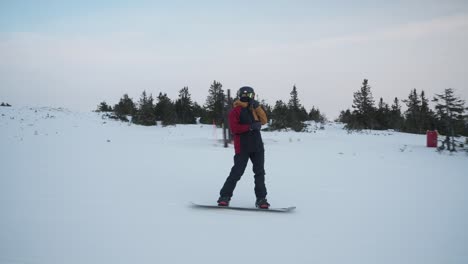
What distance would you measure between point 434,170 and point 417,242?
6.11 m

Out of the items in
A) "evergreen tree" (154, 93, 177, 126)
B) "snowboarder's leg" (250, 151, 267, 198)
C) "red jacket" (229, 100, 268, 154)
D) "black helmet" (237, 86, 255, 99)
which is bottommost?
"snowboarder's leg" (250, 151, 267, 198)

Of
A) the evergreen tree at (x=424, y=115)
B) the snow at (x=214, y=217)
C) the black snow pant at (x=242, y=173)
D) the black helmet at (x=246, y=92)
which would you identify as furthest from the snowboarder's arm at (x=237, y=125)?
the evergreen tree at (x=424, y=115)

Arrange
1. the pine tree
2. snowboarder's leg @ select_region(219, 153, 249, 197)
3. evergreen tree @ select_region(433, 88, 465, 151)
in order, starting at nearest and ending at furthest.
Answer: snowboarder's leg @ select_region(219, 153, 249, 197), evergreen tree @ select_region(433, 88, 465, 151), the pine tree

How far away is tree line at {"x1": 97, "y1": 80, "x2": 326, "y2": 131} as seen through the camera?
88.3 feet

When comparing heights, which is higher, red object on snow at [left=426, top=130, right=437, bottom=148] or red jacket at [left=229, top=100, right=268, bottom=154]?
red jacket at [left=229, top=100, right=268, bottom=154]

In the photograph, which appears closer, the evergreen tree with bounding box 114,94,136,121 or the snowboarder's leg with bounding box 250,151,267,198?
the snowboarder's leg with bounding box 250,151,267,198

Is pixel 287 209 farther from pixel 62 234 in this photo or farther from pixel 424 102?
pixel 424 102

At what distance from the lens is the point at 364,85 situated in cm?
4769

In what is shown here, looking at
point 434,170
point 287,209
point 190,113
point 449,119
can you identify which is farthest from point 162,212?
point 190,113

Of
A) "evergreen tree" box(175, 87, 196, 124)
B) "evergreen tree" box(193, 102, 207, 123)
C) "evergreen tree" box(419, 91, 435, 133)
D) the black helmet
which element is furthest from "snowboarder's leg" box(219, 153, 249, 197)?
"evergreen tree" box(193, 102, 207, 123)

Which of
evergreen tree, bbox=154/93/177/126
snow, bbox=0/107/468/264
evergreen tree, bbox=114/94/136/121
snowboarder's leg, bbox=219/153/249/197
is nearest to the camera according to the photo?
snow, bbox=0/107/468/264

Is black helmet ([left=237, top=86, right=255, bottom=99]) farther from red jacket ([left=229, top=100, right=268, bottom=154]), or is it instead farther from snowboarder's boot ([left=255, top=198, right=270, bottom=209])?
snowboarder's boot ([left=255, top=198, right=270, bottom=209])

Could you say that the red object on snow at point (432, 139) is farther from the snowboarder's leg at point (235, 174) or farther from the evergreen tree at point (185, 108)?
the evergreen tree at point (185, 108)

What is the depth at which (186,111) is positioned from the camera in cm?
4159
